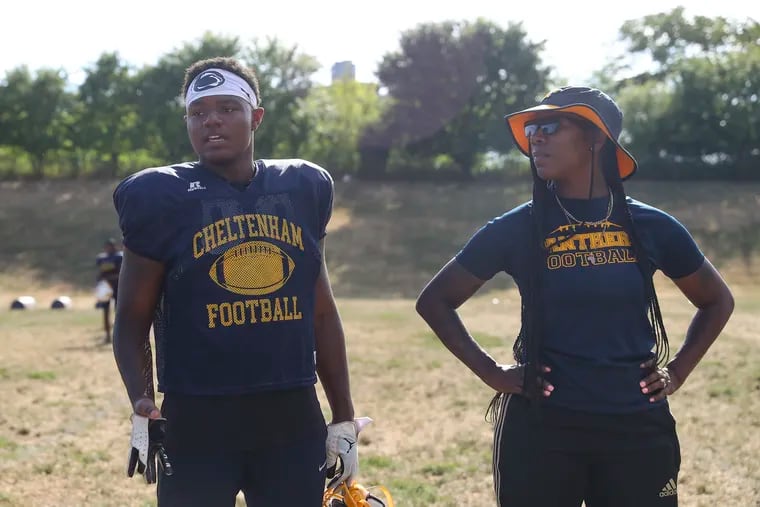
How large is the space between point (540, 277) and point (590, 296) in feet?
0.54

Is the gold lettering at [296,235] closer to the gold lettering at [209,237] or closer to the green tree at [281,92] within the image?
the gold lettering at [209,237]

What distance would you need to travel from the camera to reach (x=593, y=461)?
2.88 meters

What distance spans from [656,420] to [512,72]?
48.1 meters

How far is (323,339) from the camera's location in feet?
9.87

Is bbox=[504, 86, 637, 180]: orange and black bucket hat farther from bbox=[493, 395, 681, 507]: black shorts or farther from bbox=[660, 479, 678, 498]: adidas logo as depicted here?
bbox=[660, 479, 678, 498]: adidas logo

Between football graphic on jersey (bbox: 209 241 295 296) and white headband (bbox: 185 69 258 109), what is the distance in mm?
494

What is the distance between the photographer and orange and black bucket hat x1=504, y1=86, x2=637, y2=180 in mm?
3043

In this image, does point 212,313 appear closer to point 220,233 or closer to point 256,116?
point 220,233

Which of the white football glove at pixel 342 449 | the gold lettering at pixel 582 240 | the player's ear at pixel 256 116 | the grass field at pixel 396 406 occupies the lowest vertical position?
→ the grass field at pixel 396 406

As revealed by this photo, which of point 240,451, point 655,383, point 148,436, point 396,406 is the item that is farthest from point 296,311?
point 396,406

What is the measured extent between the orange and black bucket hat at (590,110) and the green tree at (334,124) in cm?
4359

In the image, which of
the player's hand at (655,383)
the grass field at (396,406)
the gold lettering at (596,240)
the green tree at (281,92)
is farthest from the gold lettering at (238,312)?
the green tree at (281,92)

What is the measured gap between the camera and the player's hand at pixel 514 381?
2912mm

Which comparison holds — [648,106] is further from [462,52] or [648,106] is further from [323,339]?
[323,339]
